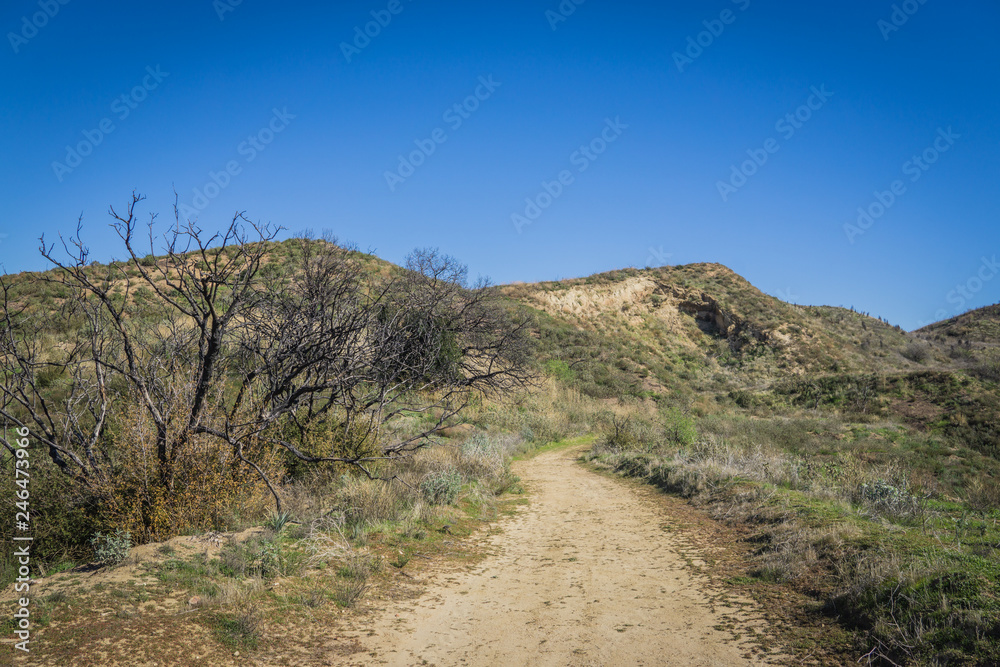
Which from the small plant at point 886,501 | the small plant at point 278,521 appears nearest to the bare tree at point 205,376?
the small plant at point 278,521

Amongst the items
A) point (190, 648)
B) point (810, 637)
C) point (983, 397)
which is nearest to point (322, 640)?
point (190, 648)

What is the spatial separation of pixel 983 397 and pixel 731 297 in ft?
102

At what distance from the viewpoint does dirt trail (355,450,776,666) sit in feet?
14.0

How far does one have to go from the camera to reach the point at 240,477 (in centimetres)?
655

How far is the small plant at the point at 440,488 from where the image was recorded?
8470mm

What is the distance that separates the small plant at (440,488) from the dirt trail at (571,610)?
1034 mm

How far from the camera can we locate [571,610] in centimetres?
514

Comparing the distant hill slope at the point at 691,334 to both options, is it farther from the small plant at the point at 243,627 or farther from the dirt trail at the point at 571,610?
the small plant at the point at 243,627

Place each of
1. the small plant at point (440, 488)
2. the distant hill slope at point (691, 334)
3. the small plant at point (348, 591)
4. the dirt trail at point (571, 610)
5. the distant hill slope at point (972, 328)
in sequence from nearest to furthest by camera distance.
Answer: the dirt trail at point (571, 610) → the small plant at point (348, 591) → the small plant at point (440, 488) → the distant hill slope at point (691, 334) → the distant hill slope at point (972, 328)

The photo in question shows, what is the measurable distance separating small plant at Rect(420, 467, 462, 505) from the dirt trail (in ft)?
3.39

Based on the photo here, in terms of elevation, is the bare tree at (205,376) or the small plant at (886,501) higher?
the bare tree at (205,376)

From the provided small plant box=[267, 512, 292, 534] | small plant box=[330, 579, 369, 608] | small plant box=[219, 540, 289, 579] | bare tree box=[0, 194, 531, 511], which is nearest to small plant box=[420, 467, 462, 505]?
bare tree box=[0, 194, 531, 511]

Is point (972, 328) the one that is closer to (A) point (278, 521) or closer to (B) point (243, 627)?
(A) point (278, 521)

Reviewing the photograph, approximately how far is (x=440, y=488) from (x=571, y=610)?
3.83 metres
